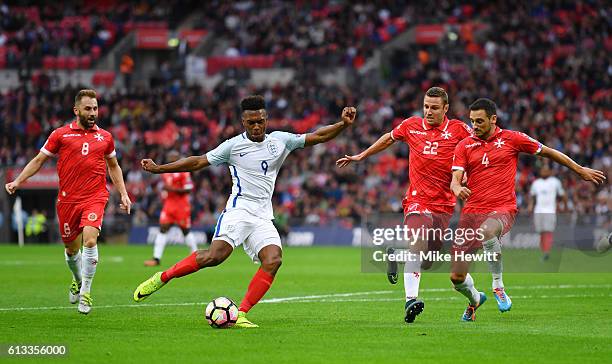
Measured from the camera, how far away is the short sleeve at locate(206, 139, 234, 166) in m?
13.0

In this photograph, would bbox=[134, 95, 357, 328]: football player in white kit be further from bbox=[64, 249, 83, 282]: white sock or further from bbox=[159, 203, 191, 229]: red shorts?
bbox=[159, 203, 191, 229]: red shorts

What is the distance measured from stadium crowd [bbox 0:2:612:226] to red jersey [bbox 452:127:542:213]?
2213 centimetres

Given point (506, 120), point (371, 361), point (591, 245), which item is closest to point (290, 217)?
point (506, 120)

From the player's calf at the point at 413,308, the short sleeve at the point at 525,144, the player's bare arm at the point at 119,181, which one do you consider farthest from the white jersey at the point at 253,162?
the short sleeve at the point at 525,144

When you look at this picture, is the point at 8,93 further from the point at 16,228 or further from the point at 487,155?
the point at 487,155

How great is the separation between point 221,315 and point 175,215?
13.8 m

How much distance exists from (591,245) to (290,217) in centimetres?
1097

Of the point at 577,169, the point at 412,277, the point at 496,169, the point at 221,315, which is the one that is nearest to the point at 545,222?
the point at 496,169

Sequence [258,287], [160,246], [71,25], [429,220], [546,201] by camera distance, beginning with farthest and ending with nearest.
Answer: [71,25] → [546,201] → [160,246] → [429,220] → [258,287]

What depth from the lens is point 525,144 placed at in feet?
45.7

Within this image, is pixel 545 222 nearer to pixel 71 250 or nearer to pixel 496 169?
pixel 496 169

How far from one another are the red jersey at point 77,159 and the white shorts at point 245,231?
2437mm

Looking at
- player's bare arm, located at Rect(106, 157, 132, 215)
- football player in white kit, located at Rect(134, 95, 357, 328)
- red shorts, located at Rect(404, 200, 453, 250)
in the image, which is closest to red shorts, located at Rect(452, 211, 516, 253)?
red shorts, located at Rect(404, 200, 453, 250)

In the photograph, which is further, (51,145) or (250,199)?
(51,145)
